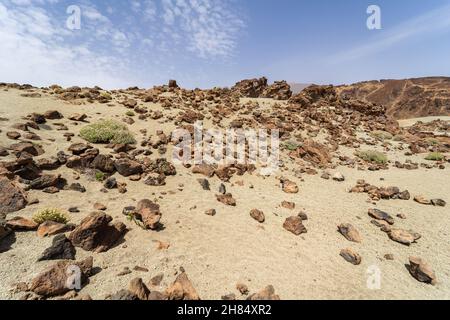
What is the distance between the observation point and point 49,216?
731cm

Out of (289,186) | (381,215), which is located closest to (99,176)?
(289,186)

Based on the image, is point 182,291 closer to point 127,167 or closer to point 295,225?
point 295,225

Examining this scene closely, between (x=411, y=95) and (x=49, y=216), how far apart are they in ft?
231

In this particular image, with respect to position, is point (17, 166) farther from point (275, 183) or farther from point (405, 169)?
point (405, 169)

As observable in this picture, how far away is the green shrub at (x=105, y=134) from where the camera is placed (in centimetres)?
1358

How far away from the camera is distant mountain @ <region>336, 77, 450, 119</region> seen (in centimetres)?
5250

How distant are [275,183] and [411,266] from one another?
6.62 metres

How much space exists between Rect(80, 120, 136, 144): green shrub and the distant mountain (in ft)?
140

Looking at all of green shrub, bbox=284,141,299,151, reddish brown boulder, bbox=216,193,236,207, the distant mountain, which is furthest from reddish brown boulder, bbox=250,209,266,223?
the distant mountain

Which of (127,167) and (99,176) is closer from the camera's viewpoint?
(99,176)

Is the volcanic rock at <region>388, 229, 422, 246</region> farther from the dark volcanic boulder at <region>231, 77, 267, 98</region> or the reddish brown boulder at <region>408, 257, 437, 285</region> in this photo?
the dark volcanic boulder at <region>231, 77, 267, 98</region>

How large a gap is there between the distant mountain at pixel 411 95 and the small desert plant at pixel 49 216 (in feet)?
159

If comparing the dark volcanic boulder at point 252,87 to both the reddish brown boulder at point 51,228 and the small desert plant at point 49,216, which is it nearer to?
the small desert plant at point 49,216
